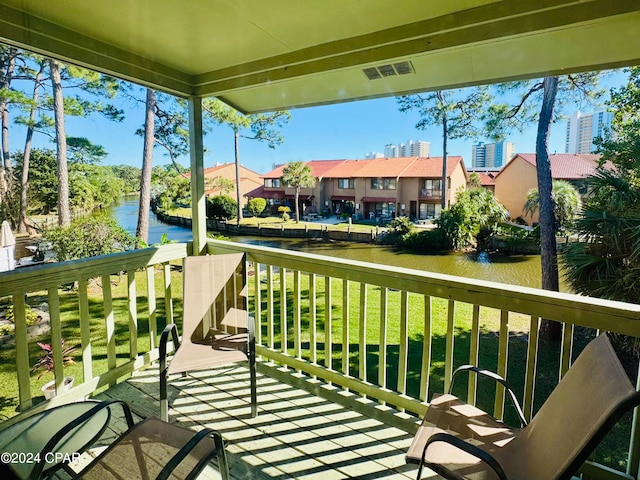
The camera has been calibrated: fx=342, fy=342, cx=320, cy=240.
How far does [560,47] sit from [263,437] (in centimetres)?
285

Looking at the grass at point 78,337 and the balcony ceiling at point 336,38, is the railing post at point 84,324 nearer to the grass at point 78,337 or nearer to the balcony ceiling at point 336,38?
the grass at point 78,337

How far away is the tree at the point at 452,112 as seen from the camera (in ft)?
10.6

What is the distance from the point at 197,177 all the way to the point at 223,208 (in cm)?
87

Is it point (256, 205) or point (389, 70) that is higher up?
point (389, 70)

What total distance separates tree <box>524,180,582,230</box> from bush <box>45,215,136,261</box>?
16.0 feet

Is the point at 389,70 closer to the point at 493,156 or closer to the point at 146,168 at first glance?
the point at 493,156

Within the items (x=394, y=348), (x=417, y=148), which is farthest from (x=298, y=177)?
(x=394, y=348)

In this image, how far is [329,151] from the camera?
460 cm

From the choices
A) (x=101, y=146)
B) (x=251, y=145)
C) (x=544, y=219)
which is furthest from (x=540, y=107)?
(x=101, y=146)

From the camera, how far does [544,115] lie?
2961 millimetres

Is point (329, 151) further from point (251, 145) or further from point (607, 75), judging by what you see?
point (607, 75)

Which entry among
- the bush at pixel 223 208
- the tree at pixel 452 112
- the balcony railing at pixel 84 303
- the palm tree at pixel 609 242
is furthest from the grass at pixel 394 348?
the tree at pixel 452 112

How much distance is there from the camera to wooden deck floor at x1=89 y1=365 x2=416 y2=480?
1.82 meters

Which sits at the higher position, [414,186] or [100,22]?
[100,22]
